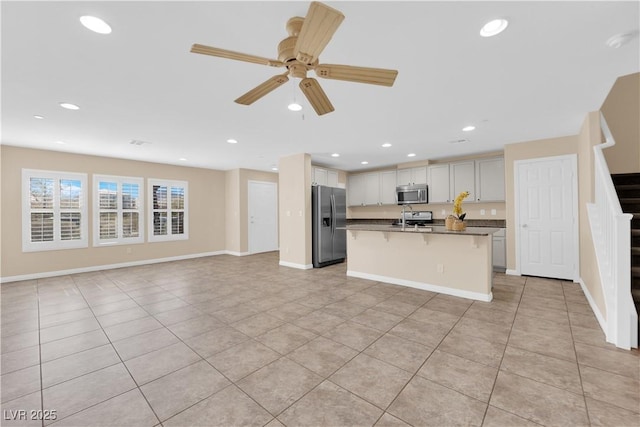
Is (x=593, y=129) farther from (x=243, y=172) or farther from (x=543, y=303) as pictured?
(x=243, y=172)

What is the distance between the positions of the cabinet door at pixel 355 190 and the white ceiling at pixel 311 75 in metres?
3.32

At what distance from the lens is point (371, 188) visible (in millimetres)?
7598

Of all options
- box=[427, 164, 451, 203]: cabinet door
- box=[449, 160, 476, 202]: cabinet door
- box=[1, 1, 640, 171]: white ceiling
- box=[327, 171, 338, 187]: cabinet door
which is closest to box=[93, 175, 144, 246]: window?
box=[1, 1, 640, 171]: white ceiling

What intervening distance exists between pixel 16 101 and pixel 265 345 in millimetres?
3833

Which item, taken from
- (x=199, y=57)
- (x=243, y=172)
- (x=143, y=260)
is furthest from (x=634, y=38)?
(x=143, y=260)

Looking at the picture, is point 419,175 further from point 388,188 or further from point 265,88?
point 265,88

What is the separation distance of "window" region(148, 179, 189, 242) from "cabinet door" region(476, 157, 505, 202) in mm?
7256

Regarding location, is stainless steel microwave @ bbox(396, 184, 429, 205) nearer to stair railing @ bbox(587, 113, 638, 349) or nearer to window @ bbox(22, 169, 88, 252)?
stair railing @ bbox(587, 113, 638, 349)

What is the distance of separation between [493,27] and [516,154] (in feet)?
13.0

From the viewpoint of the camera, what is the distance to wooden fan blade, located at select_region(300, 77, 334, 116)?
189 cm

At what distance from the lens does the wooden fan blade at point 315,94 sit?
1.89 meters

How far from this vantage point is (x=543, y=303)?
3533 millimetres

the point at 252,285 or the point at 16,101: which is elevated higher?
the point at 16,101

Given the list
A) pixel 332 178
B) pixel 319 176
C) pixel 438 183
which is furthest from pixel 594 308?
pixel 332 178
